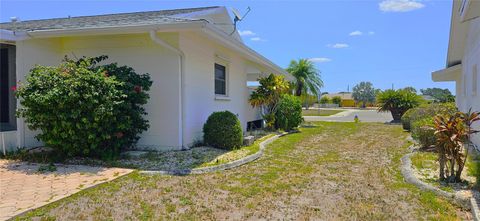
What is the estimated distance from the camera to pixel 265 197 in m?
4.68

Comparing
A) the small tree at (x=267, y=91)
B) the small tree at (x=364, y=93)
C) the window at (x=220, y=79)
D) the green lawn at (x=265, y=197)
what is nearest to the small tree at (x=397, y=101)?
the small tree at (x=267, y=91)

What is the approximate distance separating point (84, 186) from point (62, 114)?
1866 mm

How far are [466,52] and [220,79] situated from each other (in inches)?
324

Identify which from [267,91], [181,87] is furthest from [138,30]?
[267,91]

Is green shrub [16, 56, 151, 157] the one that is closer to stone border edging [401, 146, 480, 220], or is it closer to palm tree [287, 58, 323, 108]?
stone border edging [401, 146, 480, 220]

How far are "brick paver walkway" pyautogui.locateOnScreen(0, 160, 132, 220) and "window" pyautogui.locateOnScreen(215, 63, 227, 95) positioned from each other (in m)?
4.96

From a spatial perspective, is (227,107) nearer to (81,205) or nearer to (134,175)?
(134,175)

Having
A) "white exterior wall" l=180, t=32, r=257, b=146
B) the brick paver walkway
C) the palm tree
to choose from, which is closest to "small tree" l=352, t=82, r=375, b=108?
the palm tree

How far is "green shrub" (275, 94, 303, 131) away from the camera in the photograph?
13.5 meters

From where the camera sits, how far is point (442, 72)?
15164 millimetres

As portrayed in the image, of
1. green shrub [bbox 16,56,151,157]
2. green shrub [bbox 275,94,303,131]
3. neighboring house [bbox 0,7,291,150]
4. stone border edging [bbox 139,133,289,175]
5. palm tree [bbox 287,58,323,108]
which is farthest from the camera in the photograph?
palm tree [bbox 287,58,323,108]

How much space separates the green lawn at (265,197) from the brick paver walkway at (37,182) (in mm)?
252

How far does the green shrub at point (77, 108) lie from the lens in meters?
6.23

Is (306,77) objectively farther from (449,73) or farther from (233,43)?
(233,43)
